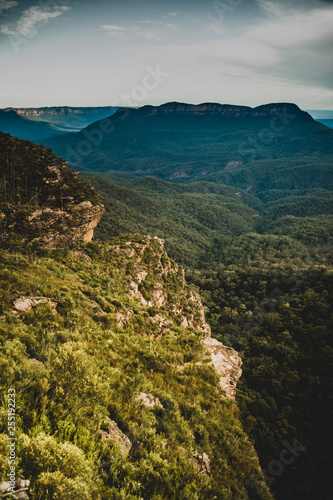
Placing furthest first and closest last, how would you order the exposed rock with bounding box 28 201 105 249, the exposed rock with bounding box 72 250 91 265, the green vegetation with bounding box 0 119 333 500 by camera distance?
the exposed rock with bounding box 72 250 91 265
the exposed rock with bounding box 28 201 105 249
the green vegetation with bounding box 0 119 333 500

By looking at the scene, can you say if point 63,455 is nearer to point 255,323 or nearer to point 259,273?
point 255,323

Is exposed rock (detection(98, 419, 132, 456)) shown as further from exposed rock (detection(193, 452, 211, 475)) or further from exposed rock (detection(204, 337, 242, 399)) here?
exposed rock (detection(204, 337, 242, 399))

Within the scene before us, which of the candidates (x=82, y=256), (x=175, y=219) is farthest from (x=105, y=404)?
(x=175, y=219)

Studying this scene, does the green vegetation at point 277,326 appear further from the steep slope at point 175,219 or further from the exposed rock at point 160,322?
the exposed rock at point 160,322

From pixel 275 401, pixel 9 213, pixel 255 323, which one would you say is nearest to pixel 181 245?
pixel 255 323

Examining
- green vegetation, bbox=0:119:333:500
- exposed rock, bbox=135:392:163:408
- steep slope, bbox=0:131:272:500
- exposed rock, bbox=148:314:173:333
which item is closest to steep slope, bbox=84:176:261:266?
green vegetation, bbox=0:119:333:500

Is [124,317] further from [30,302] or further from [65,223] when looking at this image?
[65,223]

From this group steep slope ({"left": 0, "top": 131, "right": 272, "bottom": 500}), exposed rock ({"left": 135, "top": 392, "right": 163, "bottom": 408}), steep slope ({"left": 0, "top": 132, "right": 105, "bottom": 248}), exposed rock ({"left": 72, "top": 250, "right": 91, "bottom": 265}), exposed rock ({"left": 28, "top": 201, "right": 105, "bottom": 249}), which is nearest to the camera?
steep slope ({"left": 0, "top": 131, "right": 272, "bottom": 500})
